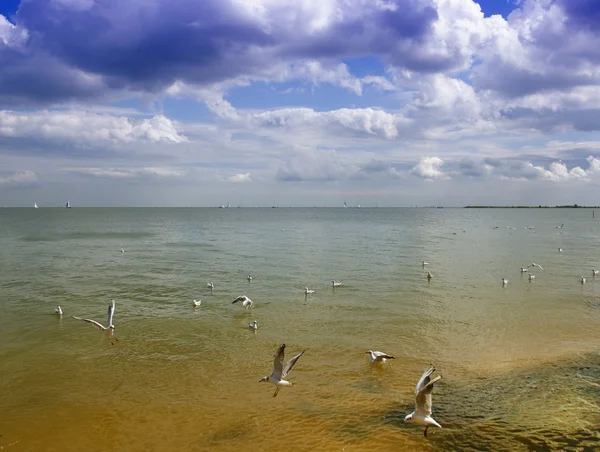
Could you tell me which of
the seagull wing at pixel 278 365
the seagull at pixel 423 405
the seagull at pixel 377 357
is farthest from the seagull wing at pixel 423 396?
the seagull at pixel 377 357

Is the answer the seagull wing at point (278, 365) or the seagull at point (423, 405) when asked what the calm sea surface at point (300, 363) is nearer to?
the seagull at point (423, 405)

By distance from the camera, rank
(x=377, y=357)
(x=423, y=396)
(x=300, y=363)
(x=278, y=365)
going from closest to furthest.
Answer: (x=423, y=396)
(x=278, y=365)
(x=377, y=357)
(x=300, y=363)

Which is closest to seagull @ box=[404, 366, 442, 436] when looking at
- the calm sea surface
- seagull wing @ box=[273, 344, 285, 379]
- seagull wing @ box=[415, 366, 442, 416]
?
seagull wing @ box=[415, 366, 442, 416]

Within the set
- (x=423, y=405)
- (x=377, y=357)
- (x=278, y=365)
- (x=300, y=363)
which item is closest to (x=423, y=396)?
(x=423, y=405)

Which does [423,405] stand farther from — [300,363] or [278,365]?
[300,363]

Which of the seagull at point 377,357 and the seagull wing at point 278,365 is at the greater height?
the seagull wing at point 278,365

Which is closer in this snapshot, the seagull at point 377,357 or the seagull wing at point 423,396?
the seagull wing at point 423,396

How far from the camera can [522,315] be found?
20.7m

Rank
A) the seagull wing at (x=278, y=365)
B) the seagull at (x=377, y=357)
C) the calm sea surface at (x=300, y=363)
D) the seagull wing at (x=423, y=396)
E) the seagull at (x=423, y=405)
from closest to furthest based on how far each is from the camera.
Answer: the seagull wing at (x=423, y=396) → the seagull at (x=423, y=405) → the calm sea surface at (x=300, y=363) → the seagull wing at (x=278, y=365) → the seagull at (x=377, y=357)

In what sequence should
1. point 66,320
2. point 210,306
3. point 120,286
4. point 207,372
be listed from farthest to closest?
point 120,286, point 210,306, point 66,320, point 207,372

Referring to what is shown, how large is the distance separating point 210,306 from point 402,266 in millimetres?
18284

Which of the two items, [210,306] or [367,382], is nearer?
[367,382]

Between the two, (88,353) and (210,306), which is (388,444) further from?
(210,306)

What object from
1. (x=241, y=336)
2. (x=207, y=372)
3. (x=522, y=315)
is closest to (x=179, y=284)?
(x=241, y=336)
